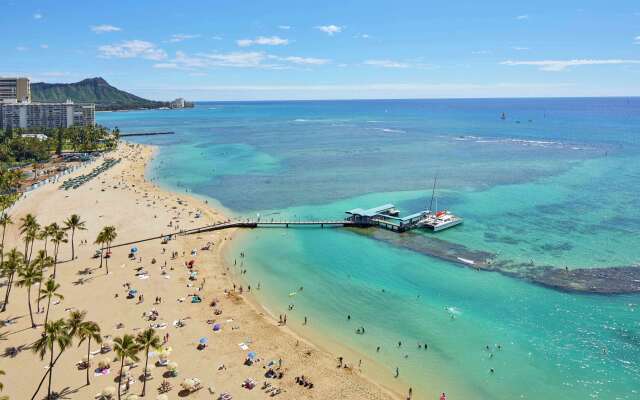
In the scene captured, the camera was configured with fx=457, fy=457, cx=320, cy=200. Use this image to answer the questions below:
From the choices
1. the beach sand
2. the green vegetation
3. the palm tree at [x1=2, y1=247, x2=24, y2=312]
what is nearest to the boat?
the beach sand

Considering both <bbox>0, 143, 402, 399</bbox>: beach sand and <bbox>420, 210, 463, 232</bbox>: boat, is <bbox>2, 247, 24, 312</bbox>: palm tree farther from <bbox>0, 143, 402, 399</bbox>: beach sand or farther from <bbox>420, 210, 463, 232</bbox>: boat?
<bbox>420, 210, 463, 232</bbox>: boat

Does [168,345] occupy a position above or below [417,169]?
below

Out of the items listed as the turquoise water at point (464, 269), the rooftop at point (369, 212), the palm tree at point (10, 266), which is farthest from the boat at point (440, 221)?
the palm tree at point (10, 266)

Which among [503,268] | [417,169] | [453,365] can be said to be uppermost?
[417,169]

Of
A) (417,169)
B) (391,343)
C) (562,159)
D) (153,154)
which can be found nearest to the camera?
(391,343)

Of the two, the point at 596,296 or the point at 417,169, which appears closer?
the point at 596,296

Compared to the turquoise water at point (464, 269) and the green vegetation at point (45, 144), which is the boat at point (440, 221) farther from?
the green vegetation at point (45, 144)

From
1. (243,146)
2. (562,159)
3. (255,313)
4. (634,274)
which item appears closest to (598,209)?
(634,274)

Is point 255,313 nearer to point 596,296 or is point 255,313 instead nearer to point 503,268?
point 503,268

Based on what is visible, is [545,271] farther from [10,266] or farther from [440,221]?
[10,266]

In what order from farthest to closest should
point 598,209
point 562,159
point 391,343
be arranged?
point 562,159 → point 598,209 → point 391,343
